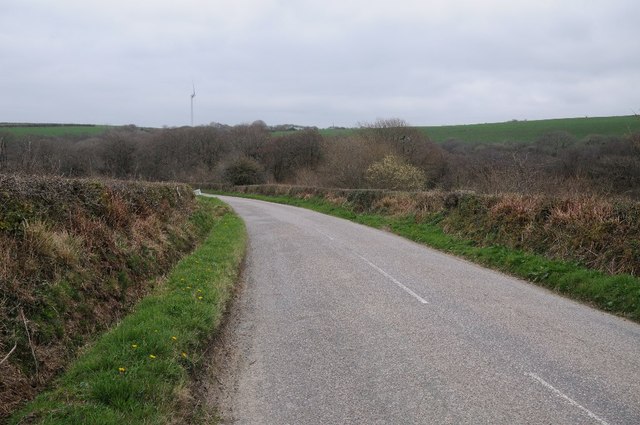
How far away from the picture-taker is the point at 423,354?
615 centimetres

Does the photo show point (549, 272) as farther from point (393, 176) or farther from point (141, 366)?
point (393, 176)

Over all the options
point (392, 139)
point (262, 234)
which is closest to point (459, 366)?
point (262, 234)

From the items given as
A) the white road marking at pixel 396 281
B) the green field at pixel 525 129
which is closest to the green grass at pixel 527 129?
the green field at pixel 525 129

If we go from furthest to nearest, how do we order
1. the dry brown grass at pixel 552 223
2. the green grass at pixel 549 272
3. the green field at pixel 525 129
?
the green field at pixel 525 129 → the dry brown grass at pixel 552 223 → the green grass at pixel 549 272

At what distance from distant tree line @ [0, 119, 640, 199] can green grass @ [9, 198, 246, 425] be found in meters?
4.13

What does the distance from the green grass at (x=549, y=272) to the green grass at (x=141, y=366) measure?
6922mm

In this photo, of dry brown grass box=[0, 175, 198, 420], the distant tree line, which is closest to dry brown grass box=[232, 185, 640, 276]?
the distant tree line

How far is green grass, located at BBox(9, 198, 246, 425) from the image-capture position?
418 cm

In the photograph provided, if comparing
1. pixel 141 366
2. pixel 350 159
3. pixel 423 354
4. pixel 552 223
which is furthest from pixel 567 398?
pixel 350 159

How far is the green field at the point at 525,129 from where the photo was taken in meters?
70.7

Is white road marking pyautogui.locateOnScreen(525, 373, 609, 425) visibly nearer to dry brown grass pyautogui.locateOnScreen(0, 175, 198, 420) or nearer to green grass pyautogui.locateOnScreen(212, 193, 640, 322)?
green grass pyautogui.locateOnScreen(212, 193, 640, 322)

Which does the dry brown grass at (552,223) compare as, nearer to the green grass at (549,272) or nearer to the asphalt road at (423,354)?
the green grass at (549,272)

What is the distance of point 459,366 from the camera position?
5746 millimetres

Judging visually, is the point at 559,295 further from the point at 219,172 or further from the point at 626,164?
the point at 219,172
